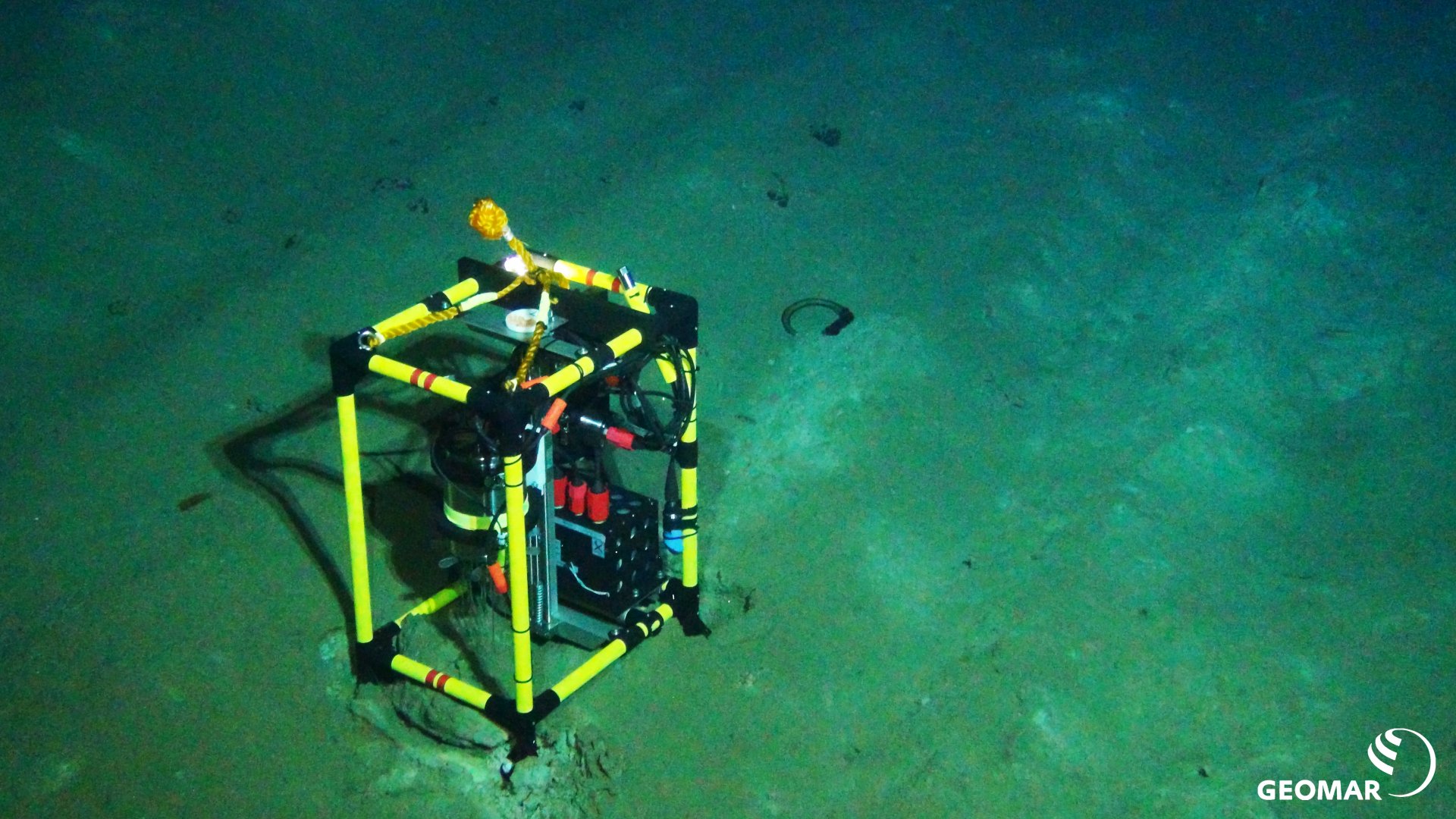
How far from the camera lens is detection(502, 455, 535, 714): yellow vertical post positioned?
3717 millimetres

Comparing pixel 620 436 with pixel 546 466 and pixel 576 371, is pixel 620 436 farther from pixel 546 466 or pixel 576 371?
pixel 576 371

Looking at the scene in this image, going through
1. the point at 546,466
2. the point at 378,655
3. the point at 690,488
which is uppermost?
the point at 546,466

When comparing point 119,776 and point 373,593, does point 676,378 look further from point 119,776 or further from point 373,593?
point 119,776

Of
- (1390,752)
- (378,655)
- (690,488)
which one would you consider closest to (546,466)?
(690,488)

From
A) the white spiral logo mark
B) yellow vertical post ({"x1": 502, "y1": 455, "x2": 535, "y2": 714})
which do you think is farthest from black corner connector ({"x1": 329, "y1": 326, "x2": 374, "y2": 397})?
the white spiral logo mark

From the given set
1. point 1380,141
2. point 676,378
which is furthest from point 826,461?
point 1380,141

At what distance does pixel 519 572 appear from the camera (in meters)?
3.92

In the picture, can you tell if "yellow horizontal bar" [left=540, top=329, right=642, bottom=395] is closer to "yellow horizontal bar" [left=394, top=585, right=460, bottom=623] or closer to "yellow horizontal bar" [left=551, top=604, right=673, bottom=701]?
"yellow horizontal bar" [left=551, top=604, right=673, bottom=701]

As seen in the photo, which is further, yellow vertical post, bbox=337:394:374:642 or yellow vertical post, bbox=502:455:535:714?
yellow vertical post, bbox=337:394:374:642

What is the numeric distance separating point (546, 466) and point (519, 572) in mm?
449

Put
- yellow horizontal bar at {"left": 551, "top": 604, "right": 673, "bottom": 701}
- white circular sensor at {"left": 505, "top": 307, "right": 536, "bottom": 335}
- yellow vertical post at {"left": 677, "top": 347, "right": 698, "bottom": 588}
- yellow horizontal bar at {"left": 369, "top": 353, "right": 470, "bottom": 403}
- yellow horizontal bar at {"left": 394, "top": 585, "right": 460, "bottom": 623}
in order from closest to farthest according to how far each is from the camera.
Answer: yellow horizontal bar at {"left": 369, "top": 353, "right": 470, "bottom": 403}
white circular sensor at {"left": 505, "top": 307, "right": 536, "bottom": 335}
yellow vertical post at {"left": 677, "top": 347, "right": 698, "bottom": 588}
yellow horizontal bar at {"left": 551, "top": 604, "right": 673, "bottom": 701}
yellow horizontal bar at {"left": 394, "top": 585, "right": 460, "bottom": 623}

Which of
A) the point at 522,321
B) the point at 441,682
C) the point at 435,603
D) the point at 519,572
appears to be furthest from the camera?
the point at 435,603

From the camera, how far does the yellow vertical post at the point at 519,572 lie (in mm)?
3717

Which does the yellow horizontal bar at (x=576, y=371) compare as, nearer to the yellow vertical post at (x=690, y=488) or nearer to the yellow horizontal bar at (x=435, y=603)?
the yellow vertical post at (x=690, y=488)
